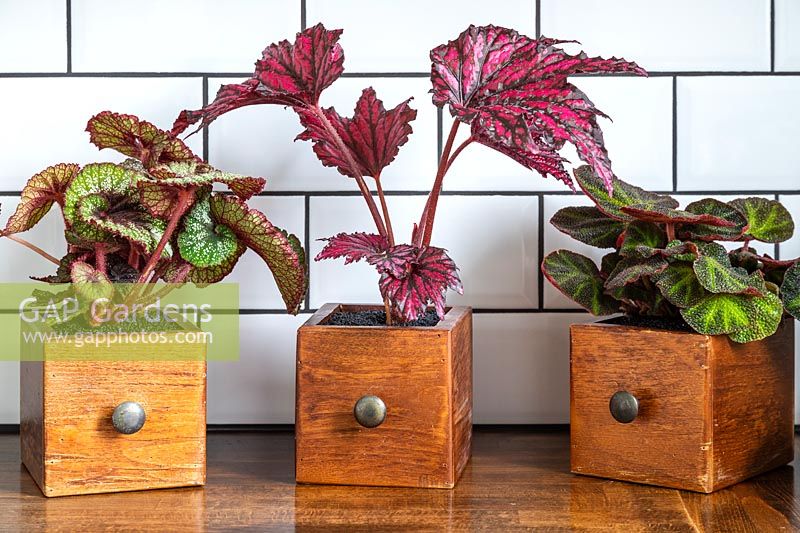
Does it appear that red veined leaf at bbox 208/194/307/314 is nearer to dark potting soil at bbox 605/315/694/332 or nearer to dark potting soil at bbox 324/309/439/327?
dark potting soil at bbox 324/309/439/327

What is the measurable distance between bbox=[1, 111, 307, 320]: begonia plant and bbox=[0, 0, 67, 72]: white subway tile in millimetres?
253

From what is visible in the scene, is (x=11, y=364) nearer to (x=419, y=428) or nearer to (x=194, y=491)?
(x=194, y=491)

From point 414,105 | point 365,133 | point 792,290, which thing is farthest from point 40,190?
point 792,290

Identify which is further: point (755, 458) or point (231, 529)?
point (755, 458)

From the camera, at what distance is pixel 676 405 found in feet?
2.80

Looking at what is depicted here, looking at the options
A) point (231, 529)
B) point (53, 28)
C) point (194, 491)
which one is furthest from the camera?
point (53, 28)

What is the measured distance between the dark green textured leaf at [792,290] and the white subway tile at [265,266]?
575mm

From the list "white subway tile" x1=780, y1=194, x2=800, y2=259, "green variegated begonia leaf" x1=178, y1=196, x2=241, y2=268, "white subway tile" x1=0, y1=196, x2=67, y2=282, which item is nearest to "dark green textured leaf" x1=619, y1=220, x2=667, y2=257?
"white subway tile" x1=780, y1=194, x2=800, y2=259

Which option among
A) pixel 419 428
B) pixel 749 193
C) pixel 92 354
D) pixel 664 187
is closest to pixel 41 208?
pixel 92 354

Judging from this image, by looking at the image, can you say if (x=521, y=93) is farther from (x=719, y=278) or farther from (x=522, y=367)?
(x=522, y=367)

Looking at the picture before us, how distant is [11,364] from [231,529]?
0.52 meters

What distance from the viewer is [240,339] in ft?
3.71

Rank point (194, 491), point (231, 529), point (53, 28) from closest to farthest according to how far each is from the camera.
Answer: point (231, 529)
point (194, 491)
point (53, 28)

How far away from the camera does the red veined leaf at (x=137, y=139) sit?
917mm
